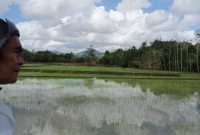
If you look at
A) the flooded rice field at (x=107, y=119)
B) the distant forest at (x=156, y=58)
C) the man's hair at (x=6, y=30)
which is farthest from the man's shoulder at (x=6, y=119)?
the distant forest at (x=156, y=58)

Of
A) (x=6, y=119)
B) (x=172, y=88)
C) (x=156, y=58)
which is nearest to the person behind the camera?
(x=6, y=119)

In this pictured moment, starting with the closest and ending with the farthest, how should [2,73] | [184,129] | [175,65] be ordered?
1. [2,73]
2. [184,129]
3. [175,65]

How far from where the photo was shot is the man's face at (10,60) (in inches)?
52.2

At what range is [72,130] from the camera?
10.9 meters

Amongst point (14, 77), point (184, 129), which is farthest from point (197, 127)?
point (14, 77)

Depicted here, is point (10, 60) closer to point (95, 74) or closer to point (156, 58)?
point (95, 74)

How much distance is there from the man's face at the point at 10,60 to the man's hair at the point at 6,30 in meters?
0.02

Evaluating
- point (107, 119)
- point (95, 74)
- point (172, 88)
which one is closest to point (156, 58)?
point (95, 74)

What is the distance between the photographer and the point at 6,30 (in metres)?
1.32

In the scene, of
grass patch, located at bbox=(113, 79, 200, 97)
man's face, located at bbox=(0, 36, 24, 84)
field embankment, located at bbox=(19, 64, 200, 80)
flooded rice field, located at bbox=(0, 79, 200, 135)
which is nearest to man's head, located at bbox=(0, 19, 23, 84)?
man's face, located at bbox=(0, 36, 24, 84)

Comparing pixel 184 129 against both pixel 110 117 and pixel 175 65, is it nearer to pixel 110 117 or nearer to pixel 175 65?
pixel 110 117

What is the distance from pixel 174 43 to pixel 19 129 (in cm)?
8699

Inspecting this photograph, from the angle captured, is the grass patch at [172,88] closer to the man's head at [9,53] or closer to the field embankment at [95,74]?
the field embankment at [95,74]

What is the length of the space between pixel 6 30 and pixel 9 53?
75 mm
